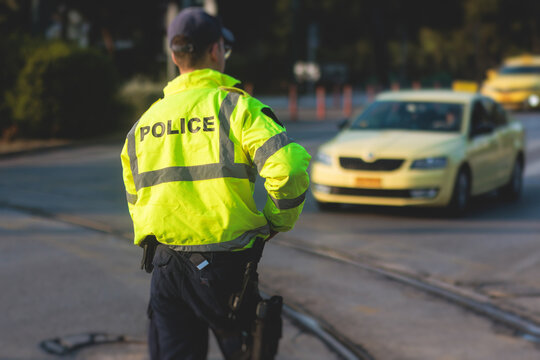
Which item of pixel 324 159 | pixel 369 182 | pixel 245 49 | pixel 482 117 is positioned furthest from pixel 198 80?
pixel 245 49

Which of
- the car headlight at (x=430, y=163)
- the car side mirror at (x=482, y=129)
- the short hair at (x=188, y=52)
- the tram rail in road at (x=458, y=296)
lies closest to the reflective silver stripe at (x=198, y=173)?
the short hair at (x=188, y=52)

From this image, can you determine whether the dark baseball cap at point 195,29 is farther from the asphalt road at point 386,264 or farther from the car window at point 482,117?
the car window at point 482,117

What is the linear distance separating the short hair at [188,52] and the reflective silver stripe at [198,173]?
411 mm

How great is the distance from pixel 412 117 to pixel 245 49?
3536 cm

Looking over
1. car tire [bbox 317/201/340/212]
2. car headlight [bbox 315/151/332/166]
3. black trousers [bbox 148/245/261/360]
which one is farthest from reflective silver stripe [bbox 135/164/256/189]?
car tire [bbox 317/201/340/212]

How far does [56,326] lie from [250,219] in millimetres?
2928

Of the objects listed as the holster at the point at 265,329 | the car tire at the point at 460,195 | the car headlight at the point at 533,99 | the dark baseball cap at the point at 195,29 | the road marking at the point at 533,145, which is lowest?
the car headlight at the point at 533,99

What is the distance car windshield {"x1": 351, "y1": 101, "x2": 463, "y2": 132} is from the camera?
11.1 meters

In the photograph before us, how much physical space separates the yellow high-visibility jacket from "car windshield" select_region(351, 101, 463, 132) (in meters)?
8.04

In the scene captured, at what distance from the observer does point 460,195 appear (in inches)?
407

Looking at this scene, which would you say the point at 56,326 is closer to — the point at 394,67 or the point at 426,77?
the point at 426,77

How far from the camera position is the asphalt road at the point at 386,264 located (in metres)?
5.73

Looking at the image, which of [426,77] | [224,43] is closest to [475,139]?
[224,43]

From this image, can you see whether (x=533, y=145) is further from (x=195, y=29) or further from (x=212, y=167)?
(x=212, y=167)
